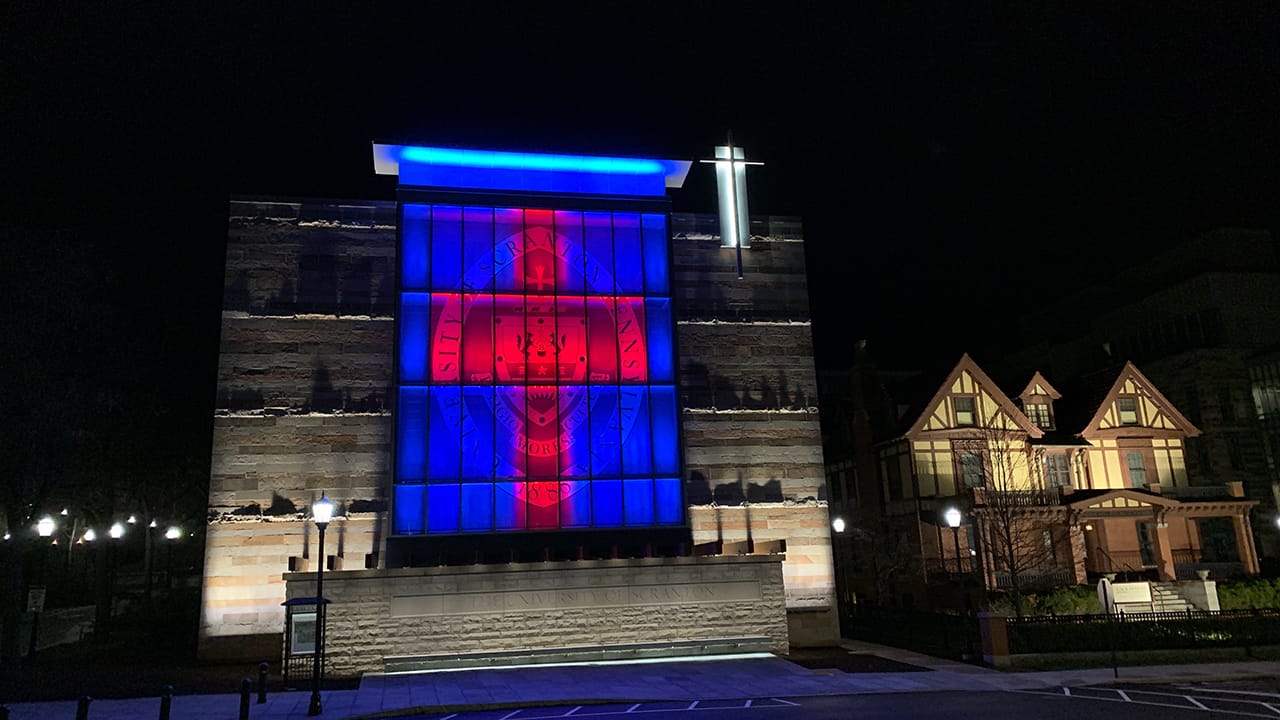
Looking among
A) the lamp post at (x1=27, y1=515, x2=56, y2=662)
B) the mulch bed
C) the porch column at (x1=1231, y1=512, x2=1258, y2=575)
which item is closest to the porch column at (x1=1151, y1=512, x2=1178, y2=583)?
the porch column at (x1=1231, y1=512, x2=1258, y2=575)

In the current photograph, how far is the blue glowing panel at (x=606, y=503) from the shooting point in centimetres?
2888

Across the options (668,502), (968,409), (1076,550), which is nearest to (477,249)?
(668,502)

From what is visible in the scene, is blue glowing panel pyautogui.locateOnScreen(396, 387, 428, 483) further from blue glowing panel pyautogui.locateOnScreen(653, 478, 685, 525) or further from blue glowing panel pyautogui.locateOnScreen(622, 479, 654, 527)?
blue glowing panel pyautogui.locateOnScreen(653, 478, 685, 525)

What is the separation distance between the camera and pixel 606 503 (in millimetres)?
29094

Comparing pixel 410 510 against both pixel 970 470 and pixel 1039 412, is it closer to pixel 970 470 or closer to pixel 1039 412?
pixel 970 470

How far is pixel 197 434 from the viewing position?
120 feet

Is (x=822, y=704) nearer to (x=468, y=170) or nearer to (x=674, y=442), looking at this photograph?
(x=674, y=442)

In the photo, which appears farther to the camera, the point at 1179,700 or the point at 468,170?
the point at 468,170

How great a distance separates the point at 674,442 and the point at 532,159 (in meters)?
11.7

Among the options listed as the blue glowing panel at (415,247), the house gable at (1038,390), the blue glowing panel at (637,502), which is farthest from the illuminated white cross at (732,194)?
the house gable at (1038,390)

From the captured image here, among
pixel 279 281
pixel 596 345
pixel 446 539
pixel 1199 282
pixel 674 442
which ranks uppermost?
pixel 1199 282

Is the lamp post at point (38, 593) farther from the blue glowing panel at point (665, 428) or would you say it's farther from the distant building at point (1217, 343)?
the distant building at point (1217, 343)

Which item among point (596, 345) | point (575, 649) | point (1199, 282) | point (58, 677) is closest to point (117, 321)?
point (58, 677)

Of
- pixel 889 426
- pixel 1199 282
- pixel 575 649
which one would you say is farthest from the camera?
pixel 1199 282
